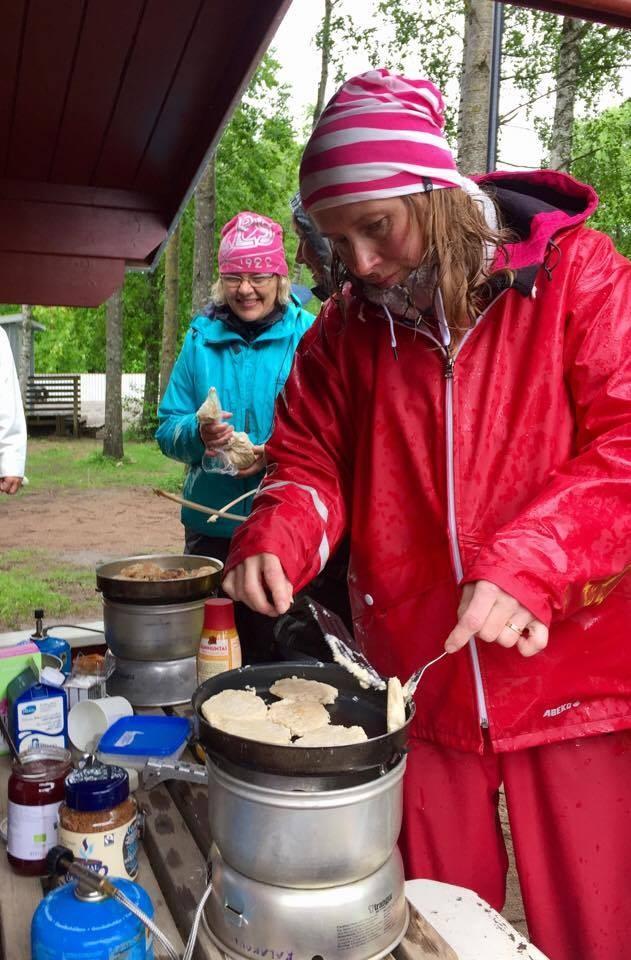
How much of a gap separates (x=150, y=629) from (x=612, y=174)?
13.0 m

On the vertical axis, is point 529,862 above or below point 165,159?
below

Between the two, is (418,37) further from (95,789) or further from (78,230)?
(95,789)

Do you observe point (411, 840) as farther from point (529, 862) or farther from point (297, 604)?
point (297, 604)

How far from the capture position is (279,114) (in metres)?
19.4

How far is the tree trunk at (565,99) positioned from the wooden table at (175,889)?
8.93 m

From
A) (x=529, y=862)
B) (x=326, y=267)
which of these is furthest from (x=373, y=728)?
(x=326, y=267)

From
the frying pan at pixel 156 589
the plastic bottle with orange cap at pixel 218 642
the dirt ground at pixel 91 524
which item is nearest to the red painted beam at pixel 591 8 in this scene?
the plastic bottle with orange cap at pixel 218 642

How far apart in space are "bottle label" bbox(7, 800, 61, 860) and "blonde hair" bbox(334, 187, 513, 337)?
3.90 feet

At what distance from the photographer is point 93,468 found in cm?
1598

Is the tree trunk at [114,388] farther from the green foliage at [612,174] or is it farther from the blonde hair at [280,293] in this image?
the blonde hair at [280,293]

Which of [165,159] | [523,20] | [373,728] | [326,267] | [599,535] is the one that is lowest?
[373,728]

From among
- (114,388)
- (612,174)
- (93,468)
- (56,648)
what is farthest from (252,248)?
(114,388)

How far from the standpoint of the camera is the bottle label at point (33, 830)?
144 cm

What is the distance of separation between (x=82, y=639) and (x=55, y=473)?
1289cm
